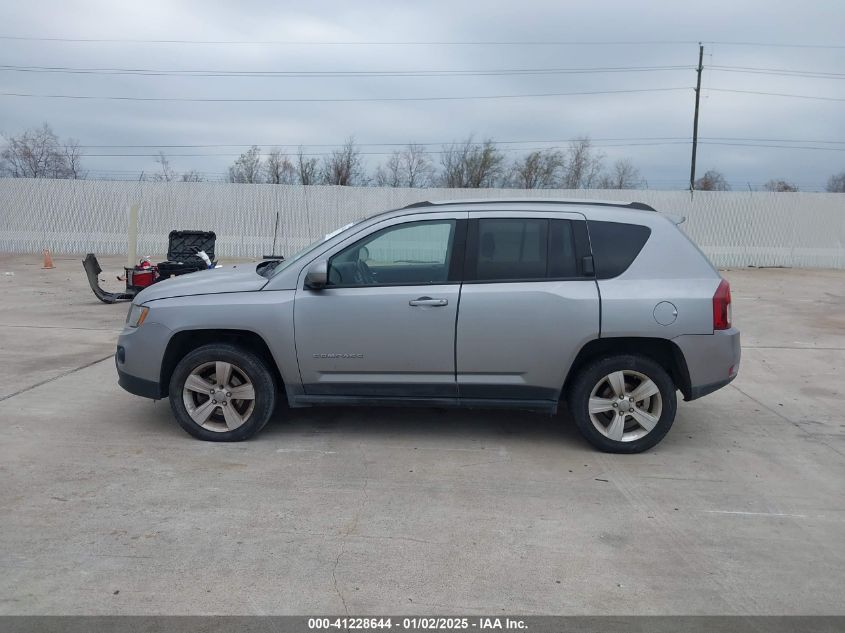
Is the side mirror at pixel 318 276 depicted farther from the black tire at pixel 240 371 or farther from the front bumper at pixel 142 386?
the front bumper at pixel 142 386

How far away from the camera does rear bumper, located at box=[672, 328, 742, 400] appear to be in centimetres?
542

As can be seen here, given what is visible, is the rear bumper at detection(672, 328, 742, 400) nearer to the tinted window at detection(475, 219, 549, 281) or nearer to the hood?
the tinted window at detection(475, 219, 549, 281)

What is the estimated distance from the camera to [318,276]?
541 centimetres

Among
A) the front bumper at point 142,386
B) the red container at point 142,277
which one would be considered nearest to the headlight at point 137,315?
the front bumper at point 142,386

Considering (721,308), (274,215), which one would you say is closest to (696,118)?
(274,215)

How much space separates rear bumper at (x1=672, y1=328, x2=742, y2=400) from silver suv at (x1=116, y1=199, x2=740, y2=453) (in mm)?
10

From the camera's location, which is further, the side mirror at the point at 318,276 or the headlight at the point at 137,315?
the headlight at the point at 137,315

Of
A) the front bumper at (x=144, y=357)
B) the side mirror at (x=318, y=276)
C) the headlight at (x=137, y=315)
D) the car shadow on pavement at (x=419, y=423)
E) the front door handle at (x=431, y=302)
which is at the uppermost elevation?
the side mirror at (x=318, y=276)

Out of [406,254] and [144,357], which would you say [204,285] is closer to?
[144,357]

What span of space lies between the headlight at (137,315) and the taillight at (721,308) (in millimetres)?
4274

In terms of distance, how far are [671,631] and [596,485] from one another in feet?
5.69

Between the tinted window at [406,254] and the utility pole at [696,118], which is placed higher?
the utility pole at [696,118]

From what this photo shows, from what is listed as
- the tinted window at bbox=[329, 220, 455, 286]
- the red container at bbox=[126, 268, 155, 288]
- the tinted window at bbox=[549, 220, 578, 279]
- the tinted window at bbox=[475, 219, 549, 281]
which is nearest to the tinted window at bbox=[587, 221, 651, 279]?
the tinted window at bbox=[549, 220, 578, 279]

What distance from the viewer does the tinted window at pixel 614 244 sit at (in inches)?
217
